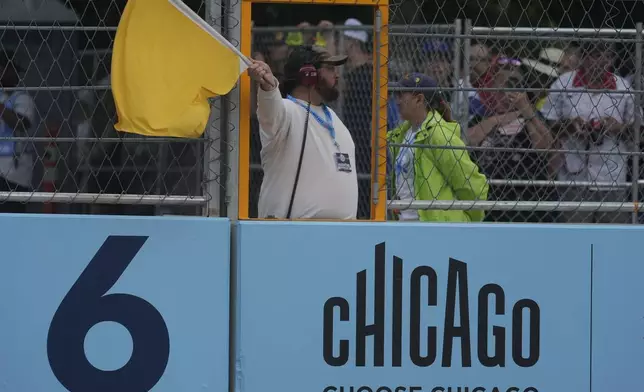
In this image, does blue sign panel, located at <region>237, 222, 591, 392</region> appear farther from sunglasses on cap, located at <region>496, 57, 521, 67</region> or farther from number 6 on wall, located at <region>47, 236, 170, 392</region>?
sunglasses on cap, located at <region>496, 57, 521, 67</region>

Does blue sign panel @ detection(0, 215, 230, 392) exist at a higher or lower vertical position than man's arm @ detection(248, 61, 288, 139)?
lower

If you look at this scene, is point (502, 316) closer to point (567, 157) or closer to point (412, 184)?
point (412, 184)

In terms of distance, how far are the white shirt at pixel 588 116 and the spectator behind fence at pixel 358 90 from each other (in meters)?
1.01

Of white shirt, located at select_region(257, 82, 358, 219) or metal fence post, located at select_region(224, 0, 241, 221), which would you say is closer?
metal fence post, located at select_region(224, 0, 241, 221)

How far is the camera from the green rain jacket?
14.8 ft

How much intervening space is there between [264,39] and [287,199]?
185 centimetres

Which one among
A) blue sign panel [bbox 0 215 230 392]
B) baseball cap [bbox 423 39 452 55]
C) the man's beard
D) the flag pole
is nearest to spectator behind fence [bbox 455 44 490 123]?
baseball cap [bbox 423 39 452 55]

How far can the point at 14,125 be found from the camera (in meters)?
4.44

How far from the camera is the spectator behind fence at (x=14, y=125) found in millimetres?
4336

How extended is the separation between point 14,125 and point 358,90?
6.81 feet

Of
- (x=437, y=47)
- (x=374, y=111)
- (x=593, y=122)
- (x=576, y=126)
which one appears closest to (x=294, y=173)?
(x=374, y=111)

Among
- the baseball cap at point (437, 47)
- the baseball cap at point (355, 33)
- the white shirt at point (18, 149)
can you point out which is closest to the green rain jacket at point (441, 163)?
the baseball cap at point (355, 33)

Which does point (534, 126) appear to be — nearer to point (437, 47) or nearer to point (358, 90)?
point (437, 47)

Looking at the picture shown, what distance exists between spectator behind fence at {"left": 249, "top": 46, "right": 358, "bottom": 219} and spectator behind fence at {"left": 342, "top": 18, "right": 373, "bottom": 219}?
26.9 inches
